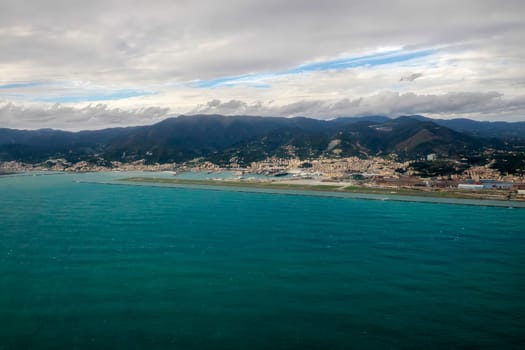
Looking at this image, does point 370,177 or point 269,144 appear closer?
point 370,177

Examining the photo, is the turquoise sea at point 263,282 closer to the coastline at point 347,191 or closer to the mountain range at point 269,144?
the coastline at point 347,191

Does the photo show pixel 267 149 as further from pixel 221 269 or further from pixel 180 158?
pixel 221 269

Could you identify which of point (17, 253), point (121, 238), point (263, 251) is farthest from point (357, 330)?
point (17, 253)

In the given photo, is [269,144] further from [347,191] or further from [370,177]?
[347,191]

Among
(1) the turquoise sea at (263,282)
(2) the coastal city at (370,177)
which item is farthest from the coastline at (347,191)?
(1) the turquoise sea at (263,282)

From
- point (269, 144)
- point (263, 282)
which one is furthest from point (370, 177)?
point (269, 144)

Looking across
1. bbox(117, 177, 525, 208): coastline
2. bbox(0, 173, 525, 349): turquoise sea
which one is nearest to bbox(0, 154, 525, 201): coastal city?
bbox(117, 177, 525, 208): coastline
